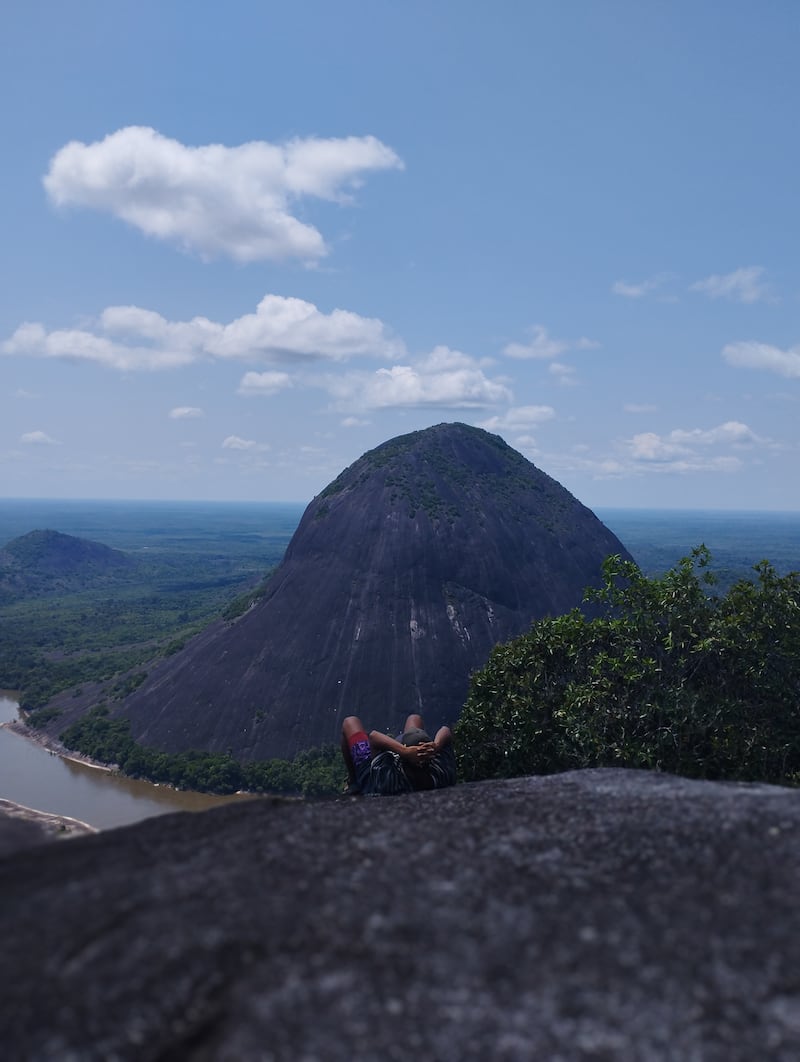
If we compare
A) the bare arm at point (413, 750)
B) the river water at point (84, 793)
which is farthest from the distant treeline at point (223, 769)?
the bare arm at point (413, 750)

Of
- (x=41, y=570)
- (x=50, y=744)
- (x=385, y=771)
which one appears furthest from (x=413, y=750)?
(x=41, y=570)

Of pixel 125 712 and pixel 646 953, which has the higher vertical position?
pixel 646 953

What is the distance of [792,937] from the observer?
5.33 m

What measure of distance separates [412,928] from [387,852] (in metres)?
1.32

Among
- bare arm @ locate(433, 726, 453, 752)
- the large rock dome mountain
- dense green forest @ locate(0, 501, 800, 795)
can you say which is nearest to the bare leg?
bare arm @ locate(433, 726, 453, 752)

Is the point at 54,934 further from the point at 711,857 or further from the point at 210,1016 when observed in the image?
the point at 711,857

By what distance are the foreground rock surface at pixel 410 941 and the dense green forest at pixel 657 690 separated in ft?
35.7

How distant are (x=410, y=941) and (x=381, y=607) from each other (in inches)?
2318

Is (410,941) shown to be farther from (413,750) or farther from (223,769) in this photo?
(223,769)

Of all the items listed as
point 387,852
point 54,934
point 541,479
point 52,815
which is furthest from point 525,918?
point 541,479

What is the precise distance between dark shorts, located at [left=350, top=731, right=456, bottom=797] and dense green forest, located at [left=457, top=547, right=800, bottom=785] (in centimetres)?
747

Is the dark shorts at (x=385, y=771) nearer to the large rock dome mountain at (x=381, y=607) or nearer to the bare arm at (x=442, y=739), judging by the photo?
the bare arm at (x=442, y=739)

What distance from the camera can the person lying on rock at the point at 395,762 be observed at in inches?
447

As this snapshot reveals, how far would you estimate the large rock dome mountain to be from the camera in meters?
57.0
